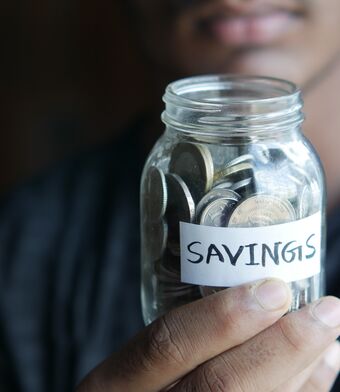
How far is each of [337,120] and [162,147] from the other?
0.53 m

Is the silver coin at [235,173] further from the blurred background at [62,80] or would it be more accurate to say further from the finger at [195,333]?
the blurred background at [62,80]

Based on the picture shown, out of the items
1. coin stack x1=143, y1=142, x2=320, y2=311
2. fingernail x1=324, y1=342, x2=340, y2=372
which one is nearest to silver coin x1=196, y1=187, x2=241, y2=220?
coin stack x1=143, y1=142, x2=320, y2=311

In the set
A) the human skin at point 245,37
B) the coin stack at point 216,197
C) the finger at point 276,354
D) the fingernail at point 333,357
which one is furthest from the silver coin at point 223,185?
the human skin at point 245,37

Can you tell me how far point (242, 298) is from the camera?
552mm

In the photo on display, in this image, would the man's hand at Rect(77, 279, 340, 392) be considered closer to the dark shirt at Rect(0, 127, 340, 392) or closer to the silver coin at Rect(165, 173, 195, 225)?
the silver coin at Rect(165, 173, 195, 225)

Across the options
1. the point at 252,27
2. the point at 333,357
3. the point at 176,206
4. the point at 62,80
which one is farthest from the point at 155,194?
the point at 62,80

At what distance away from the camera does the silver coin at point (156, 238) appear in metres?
0.59

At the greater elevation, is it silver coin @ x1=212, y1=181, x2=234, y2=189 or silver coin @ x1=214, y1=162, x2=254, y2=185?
silver coin @ x1=214, y1=162, x2=254, y2=185

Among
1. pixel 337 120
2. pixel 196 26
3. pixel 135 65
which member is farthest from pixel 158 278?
pixel 135 65

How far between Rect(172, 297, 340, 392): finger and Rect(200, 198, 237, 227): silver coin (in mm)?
99

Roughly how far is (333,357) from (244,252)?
223mm

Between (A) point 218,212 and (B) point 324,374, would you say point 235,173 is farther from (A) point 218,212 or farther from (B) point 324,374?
(B) point 324,374

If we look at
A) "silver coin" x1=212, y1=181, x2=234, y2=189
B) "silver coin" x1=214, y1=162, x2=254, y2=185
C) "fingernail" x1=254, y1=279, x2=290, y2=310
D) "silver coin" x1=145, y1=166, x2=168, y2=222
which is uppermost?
"silver coin" x1=214, y1=162, x2=254, y2=185

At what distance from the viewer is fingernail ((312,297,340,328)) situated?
57cm
